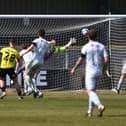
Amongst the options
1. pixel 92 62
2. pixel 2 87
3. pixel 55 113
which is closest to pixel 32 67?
pixel 2 87

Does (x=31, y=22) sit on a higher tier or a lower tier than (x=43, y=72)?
higher

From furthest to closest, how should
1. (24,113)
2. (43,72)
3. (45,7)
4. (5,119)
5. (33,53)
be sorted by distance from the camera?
(45,7)
(43,72)
(33,53)
(24,113)
(5,119)

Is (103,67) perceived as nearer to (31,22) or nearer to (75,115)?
(75,115)

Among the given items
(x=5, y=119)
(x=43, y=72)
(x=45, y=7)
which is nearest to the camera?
(x=5, y=119)

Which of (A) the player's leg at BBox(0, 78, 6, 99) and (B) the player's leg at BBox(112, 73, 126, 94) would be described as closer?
(A) the player's leg at BBox(0, 78, 6, 99)

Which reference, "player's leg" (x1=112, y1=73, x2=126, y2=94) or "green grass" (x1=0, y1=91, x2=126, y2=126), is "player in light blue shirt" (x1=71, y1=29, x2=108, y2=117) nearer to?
"green grass" (x1=0, y1=91, x2=126, y2=126)

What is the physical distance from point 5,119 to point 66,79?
11729 mm

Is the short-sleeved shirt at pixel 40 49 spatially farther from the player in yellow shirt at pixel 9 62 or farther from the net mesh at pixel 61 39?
the net mesh at pixel 61 39

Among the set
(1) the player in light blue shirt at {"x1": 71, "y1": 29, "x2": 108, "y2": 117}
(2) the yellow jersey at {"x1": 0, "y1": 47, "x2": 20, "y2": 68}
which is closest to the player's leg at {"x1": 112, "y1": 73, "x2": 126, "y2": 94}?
(2) the yellow jersey at {"x1": 0, "y1": 47, "x2": 20, "y2": 68}

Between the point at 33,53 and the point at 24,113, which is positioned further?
the point at 33,53

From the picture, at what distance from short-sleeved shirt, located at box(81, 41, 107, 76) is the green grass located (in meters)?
1.13

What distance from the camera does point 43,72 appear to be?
1064 inches

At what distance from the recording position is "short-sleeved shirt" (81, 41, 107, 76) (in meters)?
16.2

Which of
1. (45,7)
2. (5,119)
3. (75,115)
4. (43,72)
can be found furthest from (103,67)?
(45,7)
